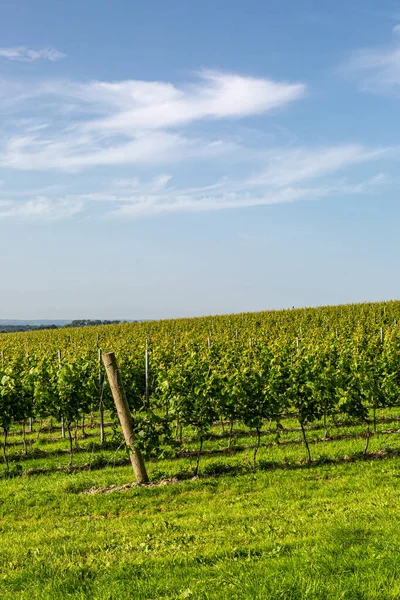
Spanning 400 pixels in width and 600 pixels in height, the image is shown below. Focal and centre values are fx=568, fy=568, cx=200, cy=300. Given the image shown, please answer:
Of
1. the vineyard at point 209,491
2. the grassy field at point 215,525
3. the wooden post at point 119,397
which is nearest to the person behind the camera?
the grassy field at point 215,525

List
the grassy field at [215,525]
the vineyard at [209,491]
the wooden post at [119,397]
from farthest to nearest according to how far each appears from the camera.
→ the wooden post at [119,397], the vineyard at [209,491], the grassy field at [215,525]

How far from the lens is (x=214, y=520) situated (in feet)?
25.5

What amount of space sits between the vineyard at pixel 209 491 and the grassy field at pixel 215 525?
0.09ft

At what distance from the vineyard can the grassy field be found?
0.03 metres

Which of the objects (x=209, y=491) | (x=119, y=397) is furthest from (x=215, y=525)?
(x=119, y=397)

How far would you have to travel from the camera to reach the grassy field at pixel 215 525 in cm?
528

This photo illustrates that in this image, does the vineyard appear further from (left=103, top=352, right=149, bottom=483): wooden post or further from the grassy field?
(left=103, top=352, right=149, bottom=483): wooden post

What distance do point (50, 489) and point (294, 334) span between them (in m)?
21.9

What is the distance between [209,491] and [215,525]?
215 centimetres

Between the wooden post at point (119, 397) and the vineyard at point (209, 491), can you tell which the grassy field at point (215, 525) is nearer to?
the vineyard at point (209, 491)

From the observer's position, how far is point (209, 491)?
31.6 feet

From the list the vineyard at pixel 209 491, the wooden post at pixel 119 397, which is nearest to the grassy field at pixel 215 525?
the vineyard at pixel 209 491

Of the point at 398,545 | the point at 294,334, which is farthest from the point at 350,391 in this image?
the point at 294,334

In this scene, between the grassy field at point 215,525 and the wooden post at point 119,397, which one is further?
the wooden post at point 119,397
